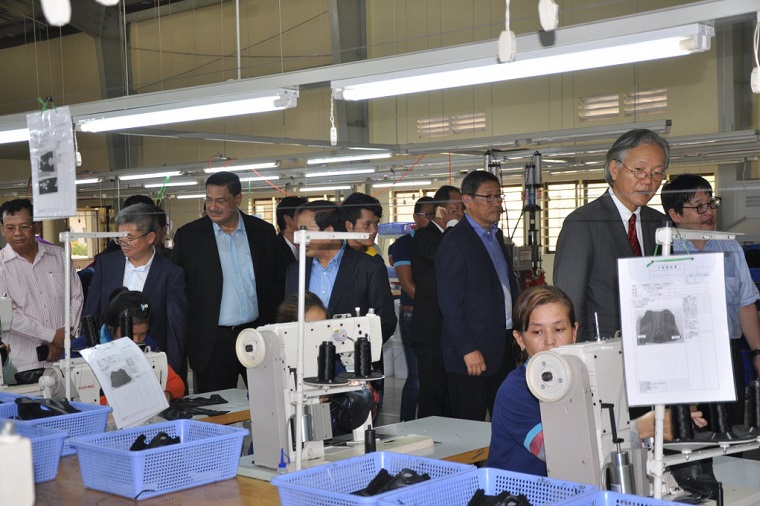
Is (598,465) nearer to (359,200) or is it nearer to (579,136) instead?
(359,200)

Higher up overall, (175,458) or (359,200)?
(359,200)

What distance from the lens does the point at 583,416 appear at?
85.9 inches

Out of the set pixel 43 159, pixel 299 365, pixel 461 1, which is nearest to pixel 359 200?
pixel 43 159

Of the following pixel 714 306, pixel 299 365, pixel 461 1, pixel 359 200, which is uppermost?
pixel 461 1

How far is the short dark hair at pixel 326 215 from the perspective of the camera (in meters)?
4.44

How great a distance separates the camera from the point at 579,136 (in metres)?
6.39

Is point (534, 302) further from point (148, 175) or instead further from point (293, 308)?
point (148, 175)

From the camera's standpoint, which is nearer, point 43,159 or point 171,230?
point 43,159

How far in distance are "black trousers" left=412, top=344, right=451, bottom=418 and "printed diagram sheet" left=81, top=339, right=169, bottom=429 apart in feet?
7.81

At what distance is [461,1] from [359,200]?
616 centimetres

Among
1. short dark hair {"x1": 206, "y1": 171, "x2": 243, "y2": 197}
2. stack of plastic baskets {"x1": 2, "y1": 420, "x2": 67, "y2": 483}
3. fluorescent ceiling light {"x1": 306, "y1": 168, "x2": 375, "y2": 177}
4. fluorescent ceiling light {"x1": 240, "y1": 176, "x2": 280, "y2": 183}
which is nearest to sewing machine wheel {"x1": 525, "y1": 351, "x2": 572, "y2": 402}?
stack of plastic baskets {"x1": 2, "y1": 420, "x2": 67, "y2": 483}

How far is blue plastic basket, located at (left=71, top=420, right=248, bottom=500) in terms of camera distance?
8.15 ft

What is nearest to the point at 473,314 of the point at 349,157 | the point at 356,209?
the point at 356,209

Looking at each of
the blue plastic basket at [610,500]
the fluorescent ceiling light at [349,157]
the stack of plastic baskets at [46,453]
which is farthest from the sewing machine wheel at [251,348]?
the fluorescent ceiling light at [349,157]
